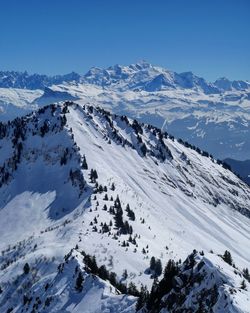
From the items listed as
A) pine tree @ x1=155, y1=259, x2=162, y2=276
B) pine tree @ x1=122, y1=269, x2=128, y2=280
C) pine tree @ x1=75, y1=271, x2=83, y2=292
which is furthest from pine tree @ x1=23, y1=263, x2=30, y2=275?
pine tree @ x1=75, y1=271, x2=83, y2=292

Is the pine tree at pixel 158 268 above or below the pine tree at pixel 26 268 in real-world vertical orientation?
above

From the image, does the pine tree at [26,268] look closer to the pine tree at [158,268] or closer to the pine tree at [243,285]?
the pine tree at [158,268]

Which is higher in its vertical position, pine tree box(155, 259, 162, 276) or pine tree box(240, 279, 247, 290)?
pine tree box(240, 279, 247, 290)

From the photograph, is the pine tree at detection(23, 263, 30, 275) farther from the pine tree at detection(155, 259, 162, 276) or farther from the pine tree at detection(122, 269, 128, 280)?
the pine tree at detection(155, 259, 162, 276)

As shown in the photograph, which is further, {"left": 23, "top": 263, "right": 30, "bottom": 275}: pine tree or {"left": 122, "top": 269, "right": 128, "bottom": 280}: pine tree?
{"left": 23, "top": 263, "right": 30, "bottom": 275}: pine tree

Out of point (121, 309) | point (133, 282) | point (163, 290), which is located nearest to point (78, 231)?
point (133, 282)

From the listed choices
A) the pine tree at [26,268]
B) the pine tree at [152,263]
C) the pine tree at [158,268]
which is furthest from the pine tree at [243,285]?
the pine tree at [26,268]

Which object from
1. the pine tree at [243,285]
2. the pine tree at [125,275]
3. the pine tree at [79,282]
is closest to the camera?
the pine tree at [243,285]

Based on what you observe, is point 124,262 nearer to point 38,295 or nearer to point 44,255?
point 44,255

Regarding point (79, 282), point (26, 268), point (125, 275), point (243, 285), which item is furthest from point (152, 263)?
point (243, 285)

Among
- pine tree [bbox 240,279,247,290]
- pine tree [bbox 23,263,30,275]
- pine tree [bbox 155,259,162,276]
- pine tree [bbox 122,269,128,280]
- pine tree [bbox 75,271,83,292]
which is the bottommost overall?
pine tree [bbox 23,263,30,275]

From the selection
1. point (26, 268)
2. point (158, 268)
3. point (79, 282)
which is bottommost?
point (26, 268)

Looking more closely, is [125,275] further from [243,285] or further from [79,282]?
[243,285]
